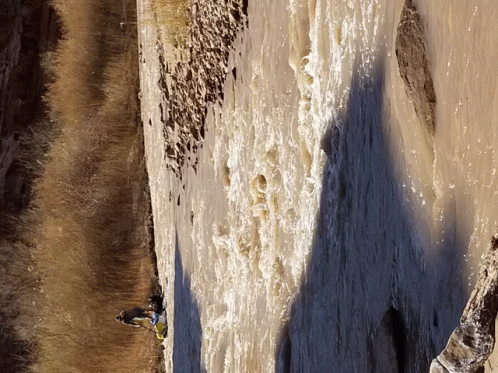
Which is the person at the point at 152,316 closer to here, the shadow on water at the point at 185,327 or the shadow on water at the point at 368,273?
the shadow on water at the point at 185,327

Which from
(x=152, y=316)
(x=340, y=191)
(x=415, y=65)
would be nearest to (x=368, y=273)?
(x=340, y=191)

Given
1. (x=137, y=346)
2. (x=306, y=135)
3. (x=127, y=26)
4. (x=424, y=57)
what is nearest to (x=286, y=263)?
(x=306, y=135)

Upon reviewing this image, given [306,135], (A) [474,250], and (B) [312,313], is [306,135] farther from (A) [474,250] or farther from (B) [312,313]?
(A) [474,250]

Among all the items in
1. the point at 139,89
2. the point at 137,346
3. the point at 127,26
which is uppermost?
the point at 127,26

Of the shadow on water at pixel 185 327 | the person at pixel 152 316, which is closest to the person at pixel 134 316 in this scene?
the person at pixel 152 316

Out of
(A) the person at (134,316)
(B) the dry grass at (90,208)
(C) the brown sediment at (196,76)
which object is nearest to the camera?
(C) the brown sediment at (196,76)

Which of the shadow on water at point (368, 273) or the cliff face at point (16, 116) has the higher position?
the cliff face at point (16, 116)

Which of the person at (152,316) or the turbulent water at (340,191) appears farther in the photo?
the person at (152,316)
